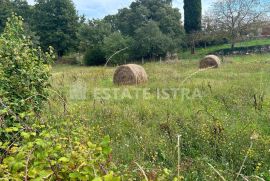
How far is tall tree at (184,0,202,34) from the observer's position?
34.8 metres

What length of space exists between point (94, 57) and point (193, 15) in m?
12.1

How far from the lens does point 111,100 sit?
26.9ft

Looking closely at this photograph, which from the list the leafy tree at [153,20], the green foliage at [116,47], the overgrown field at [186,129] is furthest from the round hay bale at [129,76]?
the leafy tree at [153,20]

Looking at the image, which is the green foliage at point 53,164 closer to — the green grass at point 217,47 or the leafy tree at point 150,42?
the leafy tree at point 150,42

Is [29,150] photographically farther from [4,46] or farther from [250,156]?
[4,46]

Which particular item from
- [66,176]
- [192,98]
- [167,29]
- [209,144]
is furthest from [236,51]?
[66,176]

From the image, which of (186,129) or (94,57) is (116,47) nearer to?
(94,57)

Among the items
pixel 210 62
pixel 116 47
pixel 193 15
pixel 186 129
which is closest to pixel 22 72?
pixel 186 129

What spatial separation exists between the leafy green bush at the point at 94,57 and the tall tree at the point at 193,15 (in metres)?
10.8

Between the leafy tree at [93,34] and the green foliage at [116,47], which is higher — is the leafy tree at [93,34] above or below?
above

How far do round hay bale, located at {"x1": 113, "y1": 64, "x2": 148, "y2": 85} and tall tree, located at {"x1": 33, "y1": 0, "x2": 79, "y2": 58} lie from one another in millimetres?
28019

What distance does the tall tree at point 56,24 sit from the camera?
39.9 metres

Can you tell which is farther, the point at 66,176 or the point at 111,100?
the point at 111,100

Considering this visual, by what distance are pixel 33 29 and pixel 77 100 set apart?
116ft
